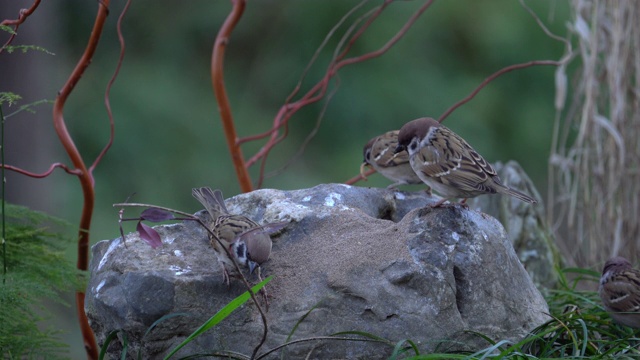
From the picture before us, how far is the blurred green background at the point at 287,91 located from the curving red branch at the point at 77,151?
5.16 metres

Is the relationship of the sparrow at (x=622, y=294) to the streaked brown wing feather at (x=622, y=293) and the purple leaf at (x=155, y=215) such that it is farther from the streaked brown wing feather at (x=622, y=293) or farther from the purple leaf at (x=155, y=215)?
the purple leaf at (x=155, y=215)

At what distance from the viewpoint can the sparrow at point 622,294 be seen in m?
3.61

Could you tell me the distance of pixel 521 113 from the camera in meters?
9.87

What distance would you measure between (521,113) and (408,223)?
698cm

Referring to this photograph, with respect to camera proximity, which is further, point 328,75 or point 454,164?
point 328,75

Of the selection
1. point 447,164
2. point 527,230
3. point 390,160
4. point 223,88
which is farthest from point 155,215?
point 527,230

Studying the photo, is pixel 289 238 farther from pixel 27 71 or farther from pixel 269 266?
pixel 27 71

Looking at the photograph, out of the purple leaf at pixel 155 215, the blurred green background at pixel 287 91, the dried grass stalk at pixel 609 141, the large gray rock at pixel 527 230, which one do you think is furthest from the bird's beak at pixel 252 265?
the blurred green background at pixel 287 91

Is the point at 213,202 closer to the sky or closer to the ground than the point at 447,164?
closer to the ground

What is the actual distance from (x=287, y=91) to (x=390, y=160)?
5.38 metres

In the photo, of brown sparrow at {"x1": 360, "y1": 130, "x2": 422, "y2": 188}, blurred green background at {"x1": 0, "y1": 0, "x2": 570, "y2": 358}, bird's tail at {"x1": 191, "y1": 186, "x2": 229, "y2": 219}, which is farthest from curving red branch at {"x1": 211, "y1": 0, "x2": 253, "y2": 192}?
blurred green background at {"x1": 0, "y1": 0, "x2": 570, "y2": 358}

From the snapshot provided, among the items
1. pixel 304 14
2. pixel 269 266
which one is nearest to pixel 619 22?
pixel 269 266

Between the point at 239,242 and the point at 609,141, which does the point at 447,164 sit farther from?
the point at 609,141

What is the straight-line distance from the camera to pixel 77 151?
3.64 meters
